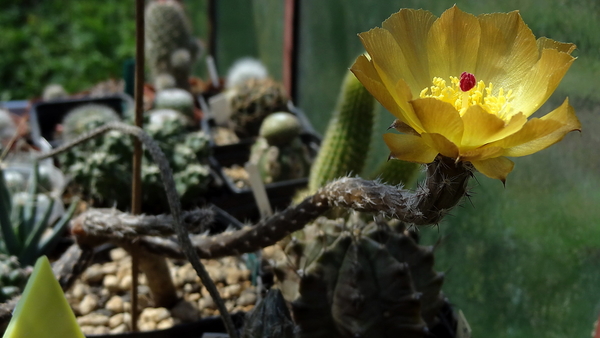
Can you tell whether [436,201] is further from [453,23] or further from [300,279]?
[300,279]

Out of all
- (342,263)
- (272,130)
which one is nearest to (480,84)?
(342,263)

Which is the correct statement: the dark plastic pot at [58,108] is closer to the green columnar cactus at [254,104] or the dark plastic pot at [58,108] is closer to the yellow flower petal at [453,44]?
the green columnar cactus at [254,104]

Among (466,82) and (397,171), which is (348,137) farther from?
(466,82)

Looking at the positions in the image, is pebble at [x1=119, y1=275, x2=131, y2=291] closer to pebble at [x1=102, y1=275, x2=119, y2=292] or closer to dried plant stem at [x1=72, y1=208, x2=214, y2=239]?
pebble at [x1=102, y1=275, x2=119, y2=292]

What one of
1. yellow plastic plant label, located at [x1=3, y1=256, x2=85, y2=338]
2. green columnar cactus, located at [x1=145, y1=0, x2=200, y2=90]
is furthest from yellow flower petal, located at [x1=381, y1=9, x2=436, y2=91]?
green columnar cactus, located at [x1=145, y1=0, x2=200, y2=90]

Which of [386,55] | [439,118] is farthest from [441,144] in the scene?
[386,55]

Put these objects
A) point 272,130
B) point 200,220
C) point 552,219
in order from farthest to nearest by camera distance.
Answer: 1. point 272,130
2. point 552,219
3. point 200,220
